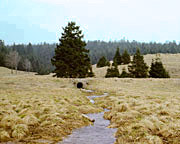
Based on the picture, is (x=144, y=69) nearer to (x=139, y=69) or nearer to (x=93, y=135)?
(x=139, y=69)

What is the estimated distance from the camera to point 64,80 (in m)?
36.5

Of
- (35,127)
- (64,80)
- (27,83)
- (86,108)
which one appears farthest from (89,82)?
(35,127)

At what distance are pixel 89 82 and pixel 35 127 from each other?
27.3 meters

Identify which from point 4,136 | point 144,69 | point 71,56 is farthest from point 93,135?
point 144,69

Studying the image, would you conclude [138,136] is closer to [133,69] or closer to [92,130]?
[92,130]

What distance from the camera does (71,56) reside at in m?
40.0

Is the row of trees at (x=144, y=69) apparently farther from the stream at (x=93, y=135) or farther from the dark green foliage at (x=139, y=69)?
the stream at (x=93, y=135)

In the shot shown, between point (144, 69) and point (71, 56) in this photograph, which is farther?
point (144, 69)

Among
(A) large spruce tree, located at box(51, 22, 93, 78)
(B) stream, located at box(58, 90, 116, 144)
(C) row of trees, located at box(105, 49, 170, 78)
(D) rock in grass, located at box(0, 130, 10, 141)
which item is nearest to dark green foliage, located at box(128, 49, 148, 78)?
(C) row of trees, located at box(105, 49, 170, 78)

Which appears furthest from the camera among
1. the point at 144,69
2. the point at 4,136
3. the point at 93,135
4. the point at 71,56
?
the point at 144,69

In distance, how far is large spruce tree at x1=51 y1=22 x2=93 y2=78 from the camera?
132 ft

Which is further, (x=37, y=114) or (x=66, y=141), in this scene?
(x=37, y=114)

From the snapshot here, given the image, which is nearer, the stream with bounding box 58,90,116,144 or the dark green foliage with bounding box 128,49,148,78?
the stream with bounding box 58,90,116,144

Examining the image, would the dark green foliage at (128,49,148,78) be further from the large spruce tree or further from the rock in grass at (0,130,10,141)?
the rock in grass at (0,130,10,141)
